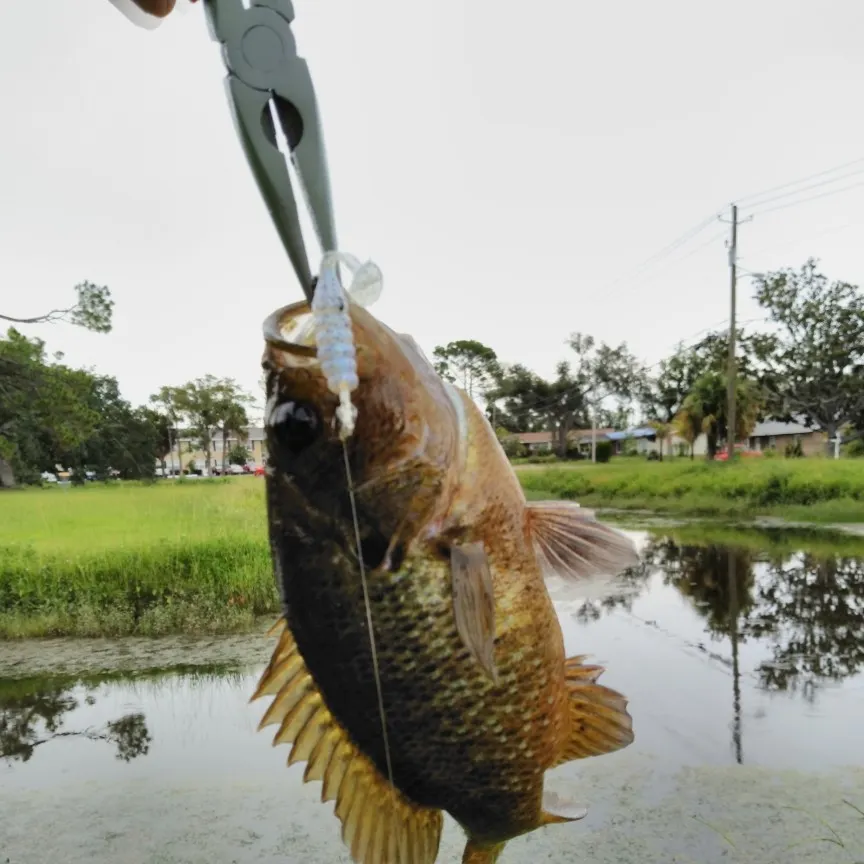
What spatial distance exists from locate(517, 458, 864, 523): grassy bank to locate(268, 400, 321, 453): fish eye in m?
21.7

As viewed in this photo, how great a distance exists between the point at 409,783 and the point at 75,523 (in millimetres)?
15749

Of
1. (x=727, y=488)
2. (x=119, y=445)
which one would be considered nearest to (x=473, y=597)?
(x=727, y=488)

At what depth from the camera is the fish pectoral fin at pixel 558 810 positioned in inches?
53.4

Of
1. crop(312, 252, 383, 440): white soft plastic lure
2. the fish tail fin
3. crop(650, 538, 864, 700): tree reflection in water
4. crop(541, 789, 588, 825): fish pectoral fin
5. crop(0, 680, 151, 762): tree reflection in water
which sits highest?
crop(312, 252, 383, 440): white soft plastic lure

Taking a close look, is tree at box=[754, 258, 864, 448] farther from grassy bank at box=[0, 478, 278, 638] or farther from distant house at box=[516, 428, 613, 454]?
grassy bank at box=[0, 478, 278, 638]

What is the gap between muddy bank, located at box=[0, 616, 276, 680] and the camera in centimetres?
798

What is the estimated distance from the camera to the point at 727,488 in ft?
79.7

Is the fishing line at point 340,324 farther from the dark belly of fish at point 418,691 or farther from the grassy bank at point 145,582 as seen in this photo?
the grassy bank at point 145,582

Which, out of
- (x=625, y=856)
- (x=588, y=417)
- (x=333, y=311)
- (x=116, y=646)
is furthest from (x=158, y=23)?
(x=588, y=417)

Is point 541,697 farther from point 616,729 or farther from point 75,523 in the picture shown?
point 75,523

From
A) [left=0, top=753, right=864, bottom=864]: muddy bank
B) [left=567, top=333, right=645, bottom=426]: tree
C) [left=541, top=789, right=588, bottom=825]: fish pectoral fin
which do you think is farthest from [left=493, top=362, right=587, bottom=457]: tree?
[left=541, top=789, right=588, bottom=825]: fish pectoral fin

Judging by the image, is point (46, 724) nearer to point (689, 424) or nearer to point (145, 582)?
point (145, 582)

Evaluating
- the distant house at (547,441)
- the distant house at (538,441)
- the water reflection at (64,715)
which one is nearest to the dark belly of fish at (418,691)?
the water reflection at (64,715)

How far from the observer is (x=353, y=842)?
129cm
